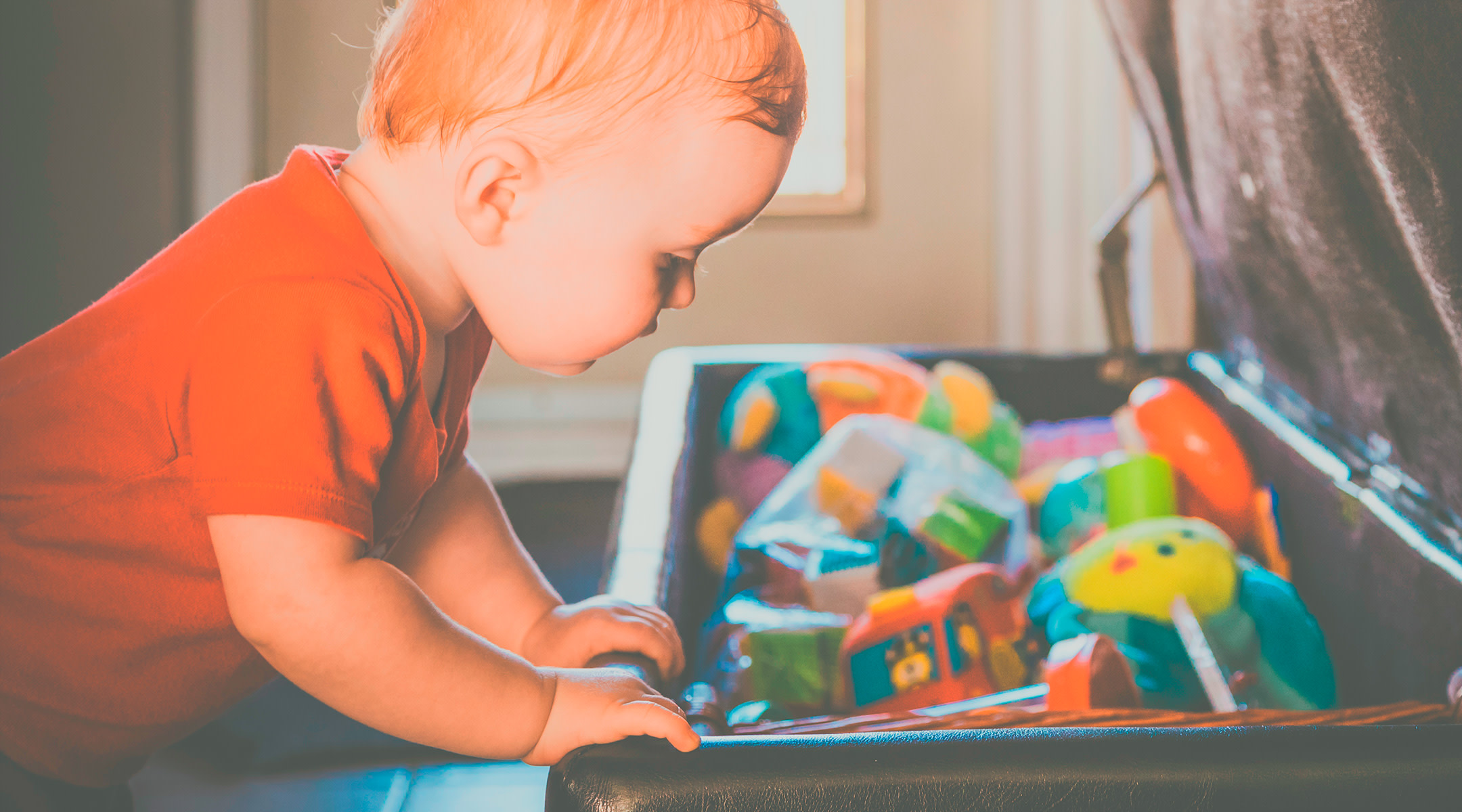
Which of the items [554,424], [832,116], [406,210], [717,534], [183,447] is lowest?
[554,424]

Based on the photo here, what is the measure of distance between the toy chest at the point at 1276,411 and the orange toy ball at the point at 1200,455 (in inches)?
1.3

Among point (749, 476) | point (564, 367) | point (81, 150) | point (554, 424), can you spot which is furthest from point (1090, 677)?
point (554, 424)

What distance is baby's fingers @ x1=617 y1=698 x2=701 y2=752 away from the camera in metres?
0.44

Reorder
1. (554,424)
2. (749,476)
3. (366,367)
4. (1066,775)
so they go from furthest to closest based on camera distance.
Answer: (554,424)
(749,476)
(366,367)
(1066,775)

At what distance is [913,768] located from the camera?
1.33ft

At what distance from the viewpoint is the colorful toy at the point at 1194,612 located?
76 cm

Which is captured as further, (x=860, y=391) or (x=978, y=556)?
(x=860, y=391)

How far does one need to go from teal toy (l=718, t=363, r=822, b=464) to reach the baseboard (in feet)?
5.11

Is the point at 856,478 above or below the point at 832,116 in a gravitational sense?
below

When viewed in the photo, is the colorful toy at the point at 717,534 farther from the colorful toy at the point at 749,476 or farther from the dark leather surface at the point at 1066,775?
the dark leather surface at the point at 1066,775

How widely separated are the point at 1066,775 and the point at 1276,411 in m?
0.79

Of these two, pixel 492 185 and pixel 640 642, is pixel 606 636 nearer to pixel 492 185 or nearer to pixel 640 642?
pixel 640 642

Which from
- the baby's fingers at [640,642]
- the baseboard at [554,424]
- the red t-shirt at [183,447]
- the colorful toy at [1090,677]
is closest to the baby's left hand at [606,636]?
the baby's fingers at [640,642]

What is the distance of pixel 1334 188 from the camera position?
2.34 feet
